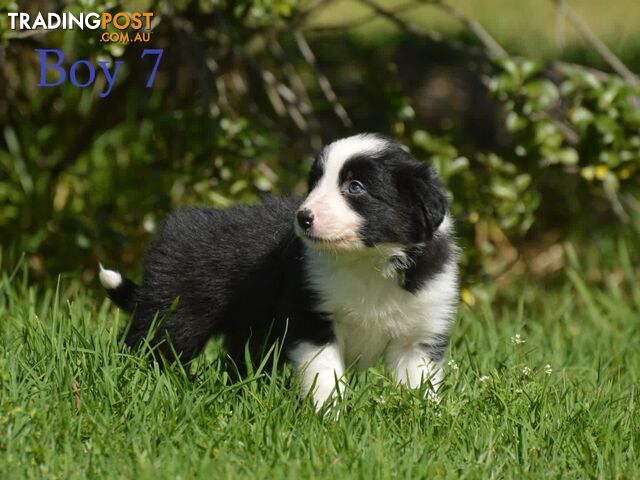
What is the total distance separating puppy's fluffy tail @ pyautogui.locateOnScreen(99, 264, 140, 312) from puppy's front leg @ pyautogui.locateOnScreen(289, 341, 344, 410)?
816mm

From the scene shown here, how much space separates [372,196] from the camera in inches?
146

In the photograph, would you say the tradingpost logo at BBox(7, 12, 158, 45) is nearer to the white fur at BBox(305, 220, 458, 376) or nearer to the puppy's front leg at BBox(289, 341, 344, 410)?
the white fur at BBox(305, 220, 458, 376)

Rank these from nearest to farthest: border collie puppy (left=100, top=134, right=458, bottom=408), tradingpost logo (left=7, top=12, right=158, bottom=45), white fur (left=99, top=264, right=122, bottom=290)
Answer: border collie puppy (left=100, top=134, right=458, bottom=408)
white fur (left=99, top=264, right=122, bottom=290)
tradingpost logo (left=7, top=12, right=158, bottom=45)

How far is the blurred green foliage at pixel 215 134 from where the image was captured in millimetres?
5180

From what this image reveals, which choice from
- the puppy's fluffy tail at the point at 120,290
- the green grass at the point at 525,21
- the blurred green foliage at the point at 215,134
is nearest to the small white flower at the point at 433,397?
the puppy's fluffy tail at the point at 120,290

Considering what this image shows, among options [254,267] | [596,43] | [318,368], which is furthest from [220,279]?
[596,43]

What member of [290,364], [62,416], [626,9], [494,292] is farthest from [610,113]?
[626,9]

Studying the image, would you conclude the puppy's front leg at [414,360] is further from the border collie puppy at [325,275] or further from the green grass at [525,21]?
the green grass at [525,21]

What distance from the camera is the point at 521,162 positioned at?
18.4 ft

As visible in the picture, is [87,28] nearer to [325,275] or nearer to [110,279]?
[110,279]

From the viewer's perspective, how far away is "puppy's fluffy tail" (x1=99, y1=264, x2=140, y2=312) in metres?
4.32

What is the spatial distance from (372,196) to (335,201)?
14 cm

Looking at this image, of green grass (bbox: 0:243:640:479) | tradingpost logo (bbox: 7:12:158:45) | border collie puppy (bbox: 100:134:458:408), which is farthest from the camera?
tradingpost logo (bbox: 7:12:158:45)

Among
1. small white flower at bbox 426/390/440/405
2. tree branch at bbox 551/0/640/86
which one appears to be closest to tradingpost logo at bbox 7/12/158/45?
tree branch at bbox 551/0/640/86
